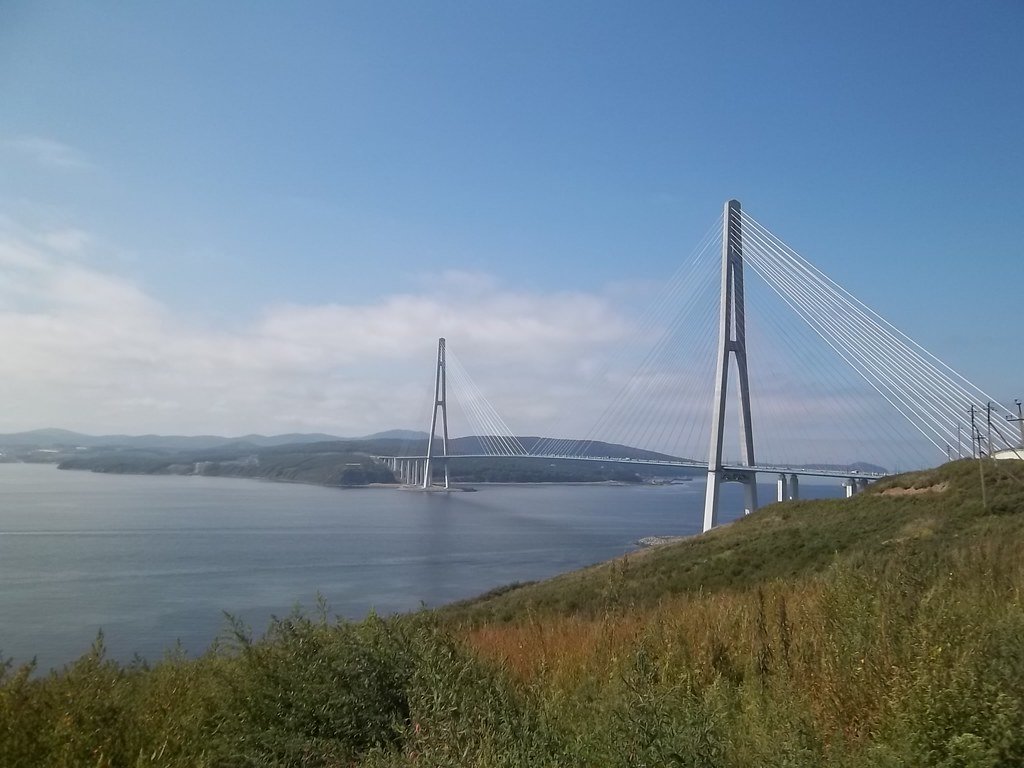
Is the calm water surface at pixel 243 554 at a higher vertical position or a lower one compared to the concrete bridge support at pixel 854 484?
lower

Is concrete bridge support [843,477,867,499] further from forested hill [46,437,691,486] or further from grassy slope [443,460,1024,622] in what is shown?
forested hill [46,437,691,486]

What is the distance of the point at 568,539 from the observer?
37594mm

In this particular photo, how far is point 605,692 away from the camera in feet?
8.11

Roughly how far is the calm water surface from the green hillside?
1.82 feet

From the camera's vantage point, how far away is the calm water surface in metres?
17.5

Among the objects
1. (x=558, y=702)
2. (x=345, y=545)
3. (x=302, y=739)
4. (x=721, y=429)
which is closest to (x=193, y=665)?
(x=302, y=739)

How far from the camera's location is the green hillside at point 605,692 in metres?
1.95

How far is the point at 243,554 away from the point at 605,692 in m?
30.1

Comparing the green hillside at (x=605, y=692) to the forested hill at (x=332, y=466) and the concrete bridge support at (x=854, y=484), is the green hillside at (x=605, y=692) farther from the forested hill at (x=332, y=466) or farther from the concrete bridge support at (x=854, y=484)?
the forested hill at (x=332, y=466)

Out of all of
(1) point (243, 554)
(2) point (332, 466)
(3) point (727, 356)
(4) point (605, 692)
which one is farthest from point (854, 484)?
(2) point (332, 466)

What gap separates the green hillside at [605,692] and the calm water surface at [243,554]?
55 centimetres

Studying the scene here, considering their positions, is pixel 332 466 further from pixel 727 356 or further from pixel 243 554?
pixel 727 356

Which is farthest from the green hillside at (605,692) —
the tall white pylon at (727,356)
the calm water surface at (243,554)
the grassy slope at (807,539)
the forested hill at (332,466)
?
the forested hill at (332,466)

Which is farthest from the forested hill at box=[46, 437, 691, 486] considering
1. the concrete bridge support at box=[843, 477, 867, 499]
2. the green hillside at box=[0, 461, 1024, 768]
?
the green hillside at box=[0, 461, 1024, 768]
